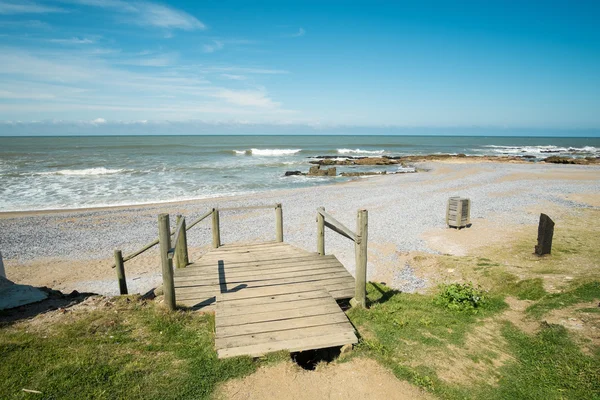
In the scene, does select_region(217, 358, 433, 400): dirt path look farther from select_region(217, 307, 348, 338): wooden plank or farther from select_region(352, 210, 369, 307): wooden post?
select_region(352, 210, 369, 307): wooden post

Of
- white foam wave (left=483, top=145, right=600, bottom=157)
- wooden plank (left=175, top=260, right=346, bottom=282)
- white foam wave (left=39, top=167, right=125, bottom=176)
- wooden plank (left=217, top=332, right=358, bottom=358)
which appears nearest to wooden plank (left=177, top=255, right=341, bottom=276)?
wooden plank (left=175, top=260, right=346, bottom=282)

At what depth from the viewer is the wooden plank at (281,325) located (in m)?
4.98

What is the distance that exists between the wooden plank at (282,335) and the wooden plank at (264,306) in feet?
1.98

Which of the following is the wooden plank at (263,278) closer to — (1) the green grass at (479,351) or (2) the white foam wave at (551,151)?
(1) the green grass at (479,351)

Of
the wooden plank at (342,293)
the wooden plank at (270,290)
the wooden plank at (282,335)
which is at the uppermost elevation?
the wooden plank at (270,290)

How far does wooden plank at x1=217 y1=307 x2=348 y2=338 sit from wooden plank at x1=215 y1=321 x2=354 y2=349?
0.07 metres

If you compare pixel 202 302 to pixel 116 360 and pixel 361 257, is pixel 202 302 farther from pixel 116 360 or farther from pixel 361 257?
pixel 361 257

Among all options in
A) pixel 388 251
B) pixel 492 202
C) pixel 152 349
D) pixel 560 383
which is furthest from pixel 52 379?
pixel 492 202

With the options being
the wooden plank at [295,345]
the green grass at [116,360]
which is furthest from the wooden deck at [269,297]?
the green grass at [116,360]

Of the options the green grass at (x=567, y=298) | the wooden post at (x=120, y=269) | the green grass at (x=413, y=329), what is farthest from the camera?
the wooden post at (x=120, y=269)

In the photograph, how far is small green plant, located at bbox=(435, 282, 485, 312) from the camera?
6195 mm

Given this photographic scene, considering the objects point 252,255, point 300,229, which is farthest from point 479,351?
point 300,229

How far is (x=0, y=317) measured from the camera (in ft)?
17.5

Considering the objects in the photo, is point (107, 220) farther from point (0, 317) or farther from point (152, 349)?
point (152, 349)
